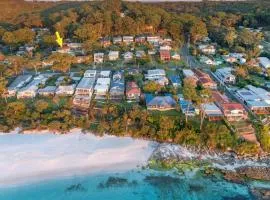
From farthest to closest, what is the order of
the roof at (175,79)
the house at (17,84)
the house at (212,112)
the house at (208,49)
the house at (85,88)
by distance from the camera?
the house at (208,49) < the roof at (175,79) < the house at (17,84) < the house at (85,88) < the house at (212,112)

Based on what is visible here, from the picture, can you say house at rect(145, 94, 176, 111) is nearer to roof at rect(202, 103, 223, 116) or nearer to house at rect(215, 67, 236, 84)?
roof at rect(202, 103, 223, 116)

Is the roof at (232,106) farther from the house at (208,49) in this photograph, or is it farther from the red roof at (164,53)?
the house at (208,49)

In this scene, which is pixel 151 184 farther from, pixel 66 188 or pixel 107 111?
pixel 107 111

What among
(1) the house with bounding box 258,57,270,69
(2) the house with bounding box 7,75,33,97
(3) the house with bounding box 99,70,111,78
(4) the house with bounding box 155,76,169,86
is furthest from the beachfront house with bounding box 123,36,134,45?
(1) the house with bounding box 258,57,270,69

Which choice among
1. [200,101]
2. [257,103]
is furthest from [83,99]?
[257,103]

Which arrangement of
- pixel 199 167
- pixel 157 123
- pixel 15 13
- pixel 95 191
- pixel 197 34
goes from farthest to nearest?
pixel 15 13 → pixel 197 34 → pixel 157 123 → pixel 199 167 → pixel 95 191

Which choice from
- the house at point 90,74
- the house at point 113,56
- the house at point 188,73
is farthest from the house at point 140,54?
the house at point 90,74
